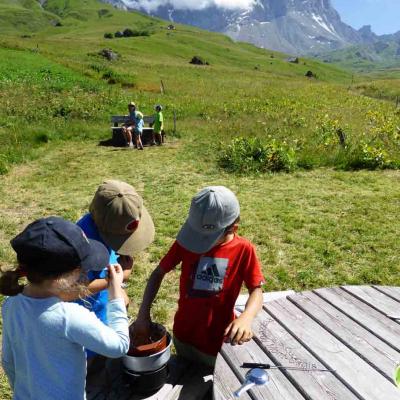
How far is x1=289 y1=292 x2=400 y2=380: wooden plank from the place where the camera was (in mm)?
2680

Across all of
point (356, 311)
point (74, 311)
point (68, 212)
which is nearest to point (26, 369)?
point (74, 311)

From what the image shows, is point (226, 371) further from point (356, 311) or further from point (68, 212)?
point (68, 212)

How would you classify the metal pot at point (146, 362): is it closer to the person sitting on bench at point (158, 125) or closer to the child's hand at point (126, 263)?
the child's hand at point (126, 263)

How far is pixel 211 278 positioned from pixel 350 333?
3.45ft

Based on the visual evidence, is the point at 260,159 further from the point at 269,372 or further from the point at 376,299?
the point at 269,372

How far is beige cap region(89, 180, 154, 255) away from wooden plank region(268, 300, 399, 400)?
1180mm

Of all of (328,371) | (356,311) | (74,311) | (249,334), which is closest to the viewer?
(74,311)

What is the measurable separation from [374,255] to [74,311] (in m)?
5.67

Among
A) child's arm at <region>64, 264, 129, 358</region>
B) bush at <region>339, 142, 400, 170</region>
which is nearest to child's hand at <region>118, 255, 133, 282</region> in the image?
child's arm at <region>64, 264, 129, 358</region>

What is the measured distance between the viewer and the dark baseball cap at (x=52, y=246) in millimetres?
1982

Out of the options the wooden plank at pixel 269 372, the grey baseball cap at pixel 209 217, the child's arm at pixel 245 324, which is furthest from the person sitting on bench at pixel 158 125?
the wooden plank at pixel 269 372

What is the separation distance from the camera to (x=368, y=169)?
1162 cm

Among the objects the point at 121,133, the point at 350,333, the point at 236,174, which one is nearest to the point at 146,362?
the point at 350,333

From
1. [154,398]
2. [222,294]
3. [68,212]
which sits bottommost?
[68,212]
